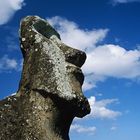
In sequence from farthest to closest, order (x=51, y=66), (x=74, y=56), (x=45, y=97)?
(x=74, y=56)
(x=51, y=66)
(x=45, y=97)

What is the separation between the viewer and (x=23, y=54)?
39.7 feet

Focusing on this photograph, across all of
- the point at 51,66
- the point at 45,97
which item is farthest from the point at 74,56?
the point at 45,97

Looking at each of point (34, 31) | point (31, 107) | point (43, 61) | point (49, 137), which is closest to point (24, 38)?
point (34, 31)

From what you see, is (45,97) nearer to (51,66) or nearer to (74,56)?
(51,66)

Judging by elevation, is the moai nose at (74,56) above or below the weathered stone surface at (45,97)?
above

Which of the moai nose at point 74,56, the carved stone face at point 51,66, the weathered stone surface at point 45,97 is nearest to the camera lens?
the weathered stone surface at point 45,97

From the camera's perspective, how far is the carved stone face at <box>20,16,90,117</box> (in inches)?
434

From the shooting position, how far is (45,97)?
36.2 feet

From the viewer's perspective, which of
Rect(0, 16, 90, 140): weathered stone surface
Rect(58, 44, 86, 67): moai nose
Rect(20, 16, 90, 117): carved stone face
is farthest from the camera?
Rect(58, 44, 86, 67): moai nose

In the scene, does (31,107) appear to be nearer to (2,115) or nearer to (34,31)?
(2,115)

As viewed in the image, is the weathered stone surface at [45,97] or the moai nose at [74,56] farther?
the moai nose at [74,56]

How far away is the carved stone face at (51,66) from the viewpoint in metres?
11.0

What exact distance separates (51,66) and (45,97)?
0.79m

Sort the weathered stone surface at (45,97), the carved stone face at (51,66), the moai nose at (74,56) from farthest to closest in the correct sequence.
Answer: the moai nose at (74,56) < the carved stone face at (51,66) < the weathered stone surface at (45,97)
